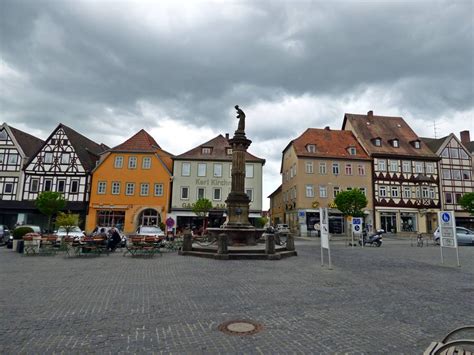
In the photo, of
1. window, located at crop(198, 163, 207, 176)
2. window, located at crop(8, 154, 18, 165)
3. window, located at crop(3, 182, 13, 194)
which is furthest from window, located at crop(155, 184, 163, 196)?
window, located at crop(8, 154, 18, 165)

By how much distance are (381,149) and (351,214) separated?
13307 mm

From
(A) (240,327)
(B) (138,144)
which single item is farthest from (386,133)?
(A) (240,327)

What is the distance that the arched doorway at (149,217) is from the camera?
39.2 m

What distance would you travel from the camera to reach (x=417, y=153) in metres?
43.0

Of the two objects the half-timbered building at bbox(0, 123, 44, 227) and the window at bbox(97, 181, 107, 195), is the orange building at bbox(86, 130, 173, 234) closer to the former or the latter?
the window at bbox(97, 181, 107, 195)

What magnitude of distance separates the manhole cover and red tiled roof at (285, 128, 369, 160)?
36857 millimetres

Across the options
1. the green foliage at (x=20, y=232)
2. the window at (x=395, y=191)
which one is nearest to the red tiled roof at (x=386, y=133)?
the window at (x=395, y=191)

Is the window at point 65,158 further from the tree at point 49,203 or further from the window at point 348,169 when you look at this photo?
the window at point 348,169

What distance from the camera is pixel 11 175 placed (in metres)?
37.5

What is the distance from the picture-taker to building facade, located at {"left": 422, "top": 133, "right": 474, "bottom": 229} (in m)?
42.3

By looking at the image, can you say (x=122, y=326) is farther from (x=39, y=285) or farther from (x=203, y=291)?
(x=39, y=285)

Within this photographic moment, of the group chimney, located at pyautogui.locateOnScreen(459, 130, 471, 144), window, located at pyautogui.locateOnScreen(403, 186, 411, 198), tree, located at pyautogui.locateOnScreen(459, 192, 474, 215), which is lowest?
tree, located at pyautogui.locateOnScreen(459, 192, 474, 215)

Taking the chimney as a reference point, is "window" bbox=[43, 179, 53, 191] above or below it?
below

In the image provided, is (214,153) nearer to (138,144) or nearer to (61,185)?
(138,144)
